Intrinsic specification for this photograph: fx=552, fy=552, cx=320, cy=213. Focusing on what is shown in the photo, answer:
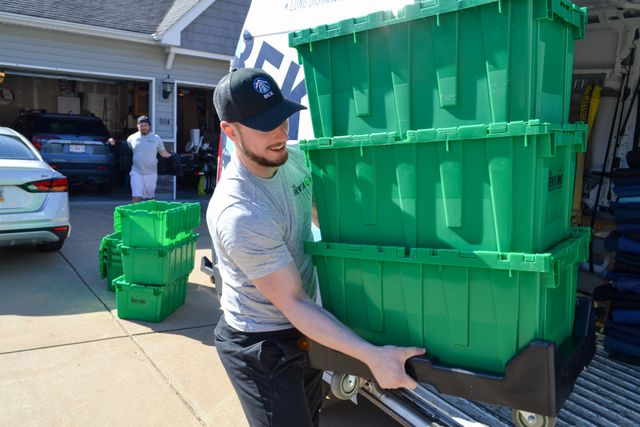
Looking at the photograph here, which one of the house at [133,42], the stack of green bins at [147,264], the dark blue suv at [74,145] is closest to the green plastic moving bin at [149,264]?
the stack of green bins at [147,264]

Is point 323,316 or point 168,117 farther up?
point 168,117

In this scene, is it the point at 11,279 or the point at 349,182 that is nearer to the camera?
the point at 349,182

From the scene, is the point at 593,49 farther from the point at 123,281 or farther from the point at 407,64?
the point at 123,281

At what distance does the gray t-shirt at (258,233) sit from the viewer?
6.22 ft

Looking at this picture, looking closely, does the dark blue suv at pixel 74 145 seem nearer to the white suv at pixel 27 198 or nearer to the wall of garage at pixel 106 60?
the wall of garage at pixel 106 60

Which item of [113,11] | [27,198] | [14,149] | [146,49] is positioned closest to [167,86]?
[146,49]

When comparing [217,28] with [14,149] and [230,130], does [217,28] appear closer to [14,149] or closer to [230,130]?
[14,149]

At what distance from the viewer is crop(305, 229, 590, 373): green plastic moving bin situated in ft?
5.53

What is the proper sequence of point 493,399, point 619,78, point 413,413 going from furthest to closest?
point 619,78 → point 413,413 → point 493,399

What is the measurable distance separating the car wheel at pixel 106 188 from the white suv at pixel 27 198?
6564 mm

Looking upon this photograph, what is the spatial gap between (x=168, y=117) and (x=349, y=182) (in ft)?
38.8

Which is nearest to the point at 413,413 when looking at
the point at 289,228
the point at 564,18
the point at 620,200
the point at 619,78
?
the point at 289,228

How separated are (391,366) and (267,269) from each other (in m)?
0.52

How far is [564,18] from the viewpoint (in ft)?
5.79
